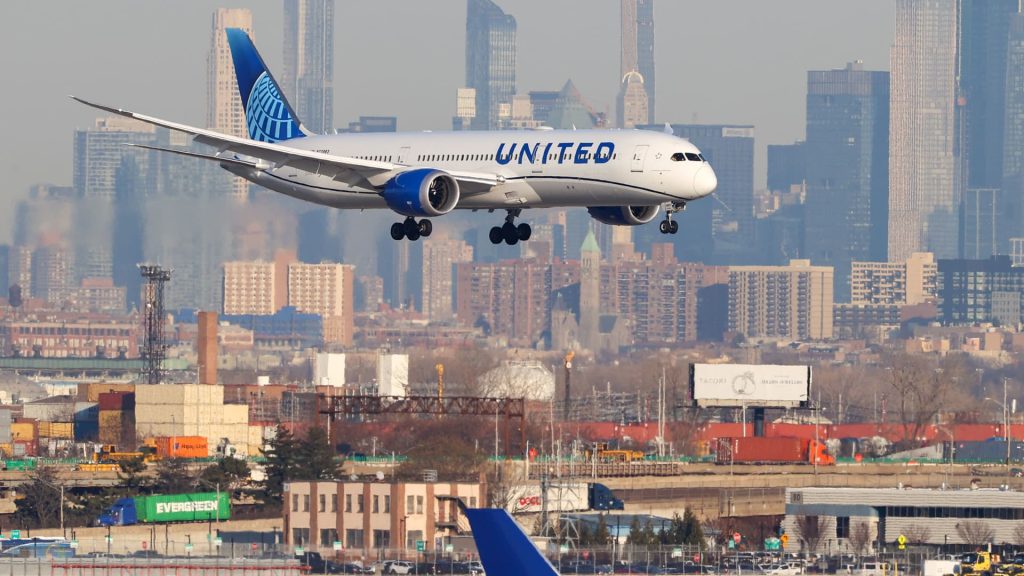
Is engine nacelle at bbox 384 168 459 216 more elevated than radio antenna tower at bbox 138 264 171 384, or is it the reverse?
engine nacelle at bbox 384 168 459 216

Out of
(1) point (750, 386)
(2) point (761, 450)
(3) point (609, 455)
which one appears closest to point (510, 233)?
(3) point (609, 455)

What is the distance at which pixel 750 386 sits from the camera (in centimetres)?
16088

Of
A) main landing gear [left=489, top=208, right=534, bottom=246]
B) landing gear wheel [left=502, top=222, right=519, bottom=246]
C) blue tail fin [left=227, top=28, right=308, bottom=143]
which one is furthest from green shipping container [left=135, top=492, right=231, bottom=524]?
landing gear wheel [left=502, top=222, right=519, bottom=246]

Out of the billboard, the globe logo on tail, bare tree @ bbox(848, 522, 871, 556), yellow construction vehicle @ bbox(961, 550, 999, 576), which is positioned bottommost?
bare tree @ bbox(848, 522, 871, 556)

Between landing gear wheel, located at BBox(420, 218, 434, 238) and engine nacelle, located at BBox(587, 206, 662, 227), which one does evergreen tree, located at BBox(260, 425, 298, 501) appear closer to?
landing gear wheel, located at BBox(420, 218, 434, 238)

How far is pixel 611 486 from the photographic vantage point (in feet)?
422

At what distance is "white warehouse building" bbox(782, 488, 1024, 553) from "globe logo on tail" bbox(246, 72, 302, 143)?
38.3m

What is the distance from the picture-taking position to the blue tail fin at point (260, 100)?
80656 mm

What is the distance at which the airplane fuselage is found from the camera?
6781 centimetres

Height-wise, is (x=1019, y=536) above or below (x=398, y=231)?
below

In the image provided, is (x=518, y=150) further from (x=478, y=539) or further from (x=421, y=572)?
(x=478, y=539)

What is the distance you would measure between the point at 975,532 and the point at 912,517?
3766 millimetres

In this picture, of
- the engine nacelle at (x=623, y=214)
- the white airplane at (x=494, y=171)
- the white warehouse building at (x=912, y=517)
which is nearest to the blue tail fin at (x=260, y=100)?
the white airplane at (x=494, y=171)

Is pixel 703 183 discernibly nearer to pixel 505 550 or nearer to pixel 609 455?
pixel 505 550
